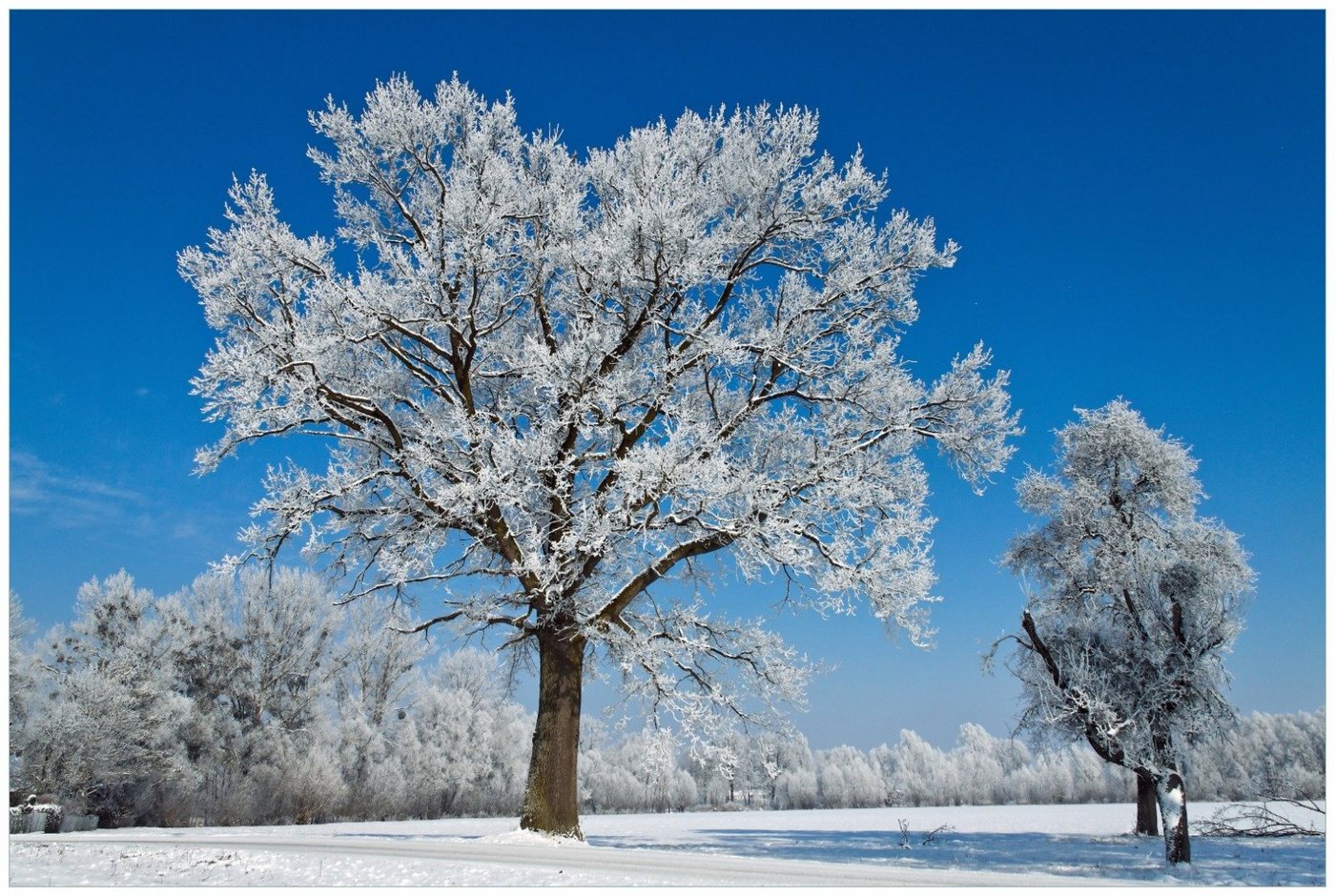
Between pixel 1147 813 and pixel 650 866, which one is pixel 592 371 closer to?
pixel 650 866

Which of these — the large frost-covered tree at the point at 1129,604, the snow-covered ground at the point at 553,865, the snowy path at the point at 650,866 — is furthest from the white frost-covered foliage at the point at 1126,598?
the snowy path at the point at 650,866

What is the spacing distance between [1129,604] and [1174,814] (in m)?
7.06

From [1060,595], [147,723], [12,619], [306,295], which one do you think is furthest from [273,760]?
[1060,595]

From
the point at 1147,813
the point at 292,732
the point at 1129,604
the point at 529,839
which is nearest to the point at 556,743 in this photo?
the point at 529,839

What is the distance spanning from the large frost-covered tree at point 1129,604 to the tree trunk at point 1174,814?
0.07ft

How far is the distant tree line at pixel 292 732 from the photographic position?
86.9 ft

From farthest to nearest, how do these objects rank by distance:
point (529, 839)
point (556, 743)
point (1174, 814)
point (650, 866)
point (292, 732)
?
point (292, 732) < point (1174, 814) < point (556, 743) < point (529, 839) < point (650, 866)

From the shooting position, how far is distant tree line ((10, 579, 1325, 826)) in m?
26.5

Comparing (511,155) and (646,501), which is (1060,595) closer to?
(646,501)

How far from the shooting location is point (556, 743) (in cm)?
1416

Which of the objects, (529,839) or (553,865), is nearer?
(553,865)

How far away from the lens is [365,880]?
28.3 ft

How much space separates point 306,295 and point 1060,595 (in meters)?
19.8

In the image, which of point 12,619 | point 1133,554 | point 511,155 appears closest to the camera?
point 511,155
